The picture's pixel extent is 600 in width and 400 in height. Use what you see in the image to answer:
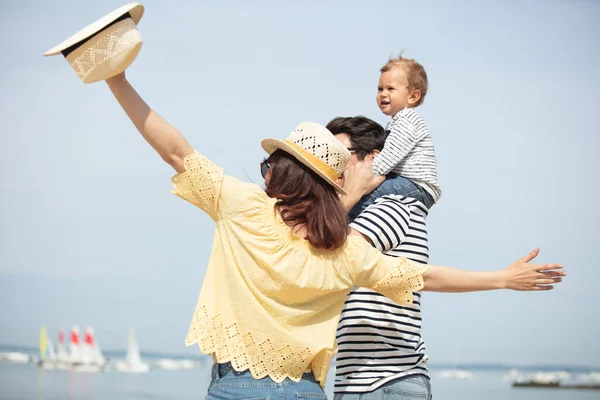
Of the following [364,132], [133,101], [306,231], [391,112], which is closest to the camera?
[133,101]

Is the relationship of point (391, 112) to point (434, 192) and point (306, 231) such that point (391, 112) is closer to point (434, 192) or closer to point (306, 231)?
point (434, 192)

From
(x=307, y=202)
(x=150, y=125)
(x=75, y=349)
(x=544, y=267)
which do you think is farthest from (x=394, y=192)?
(x=75, y=349)

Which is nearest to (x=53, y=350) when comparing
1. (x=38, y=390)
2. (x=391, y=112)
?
(x=38, y=390)

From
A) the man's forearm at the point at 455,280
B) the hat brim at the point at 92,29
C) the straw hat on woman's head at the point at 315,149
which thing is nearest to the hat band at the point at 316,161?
the straw hat on woman's head at the point at 315,149

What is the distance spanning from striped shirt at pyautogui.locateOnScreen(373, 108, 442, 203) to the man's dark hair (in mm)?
39

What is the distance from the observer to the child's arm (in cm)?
286

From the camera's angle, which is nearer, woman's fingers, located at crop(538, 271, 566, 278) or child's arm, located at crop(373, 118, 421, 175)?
woman's fingers, located at crop(538, 271, 566, 278)

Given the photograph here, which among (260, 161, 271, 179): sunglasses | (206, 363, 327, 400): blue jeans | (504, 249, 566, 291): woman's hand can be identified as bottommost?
(206, 363, 327, 400): blue jeans

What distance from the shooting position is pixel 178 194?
215 cm

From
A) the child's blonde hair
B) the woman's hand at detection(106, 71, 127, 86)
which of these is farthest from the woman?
the child's blonde hair

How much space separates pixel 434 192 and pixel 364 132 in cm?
33

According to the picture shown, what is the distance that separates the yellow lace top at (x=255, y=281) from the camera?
213 cm

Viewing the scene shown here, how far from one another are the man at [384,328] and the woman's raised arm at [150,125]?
A: 0.72 metres

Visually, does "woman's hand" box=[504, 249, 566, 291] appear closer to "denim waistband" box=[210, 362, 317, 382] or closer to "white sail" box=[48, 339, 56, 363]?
"denim waistband" box=[210, 362, 317, 382]
